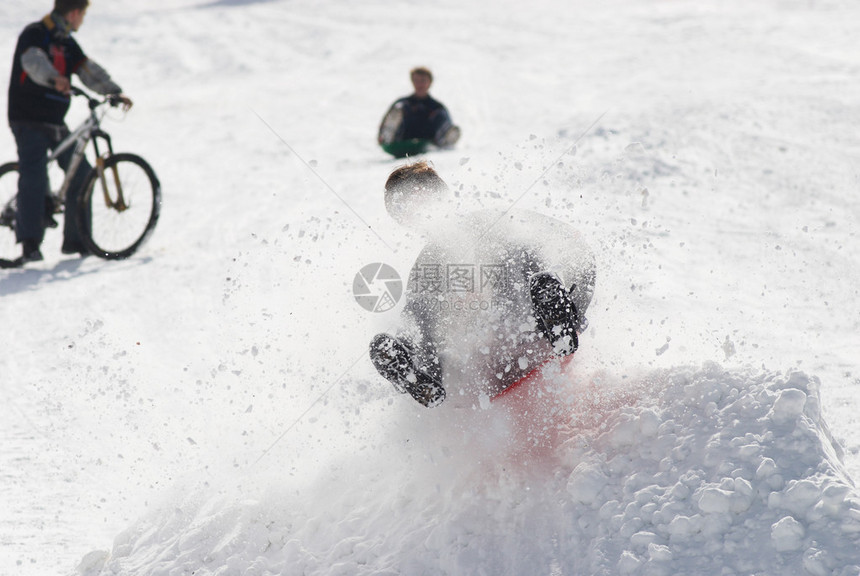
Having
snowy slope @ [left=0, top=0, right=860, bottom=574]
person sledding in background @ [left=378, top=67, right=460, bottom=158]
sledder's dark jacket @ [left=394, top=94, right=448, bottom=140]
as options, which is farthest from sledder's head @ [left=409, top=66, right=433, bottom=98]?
snowy slope @ [left=0, top=0, right=860, bottom=574]

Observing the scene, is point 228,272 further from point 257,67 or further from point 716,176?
point 257,67

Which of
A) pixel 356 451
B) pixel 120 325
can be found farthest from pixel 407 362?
pixel 120 325

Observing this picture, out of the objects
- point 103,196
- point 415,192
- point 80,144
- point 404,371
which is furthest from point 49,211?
point 404,371

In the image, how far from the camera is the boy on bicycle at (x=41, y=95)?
5.11 metres

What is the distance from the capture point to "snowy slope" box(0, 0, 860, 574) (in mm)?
2363

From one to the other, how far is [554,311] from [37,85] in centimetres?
412

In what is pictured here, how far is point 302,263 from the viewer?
191 inches

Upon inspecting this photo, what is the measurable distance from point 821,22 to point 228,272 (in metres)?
12.7

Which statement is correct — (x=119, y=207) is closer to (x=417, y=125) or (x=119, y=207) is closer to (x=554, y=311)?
(x=417, y=125)

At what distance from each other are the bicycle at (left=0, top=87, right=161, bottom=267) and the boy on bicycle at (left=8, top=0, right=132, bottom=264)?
11 cm

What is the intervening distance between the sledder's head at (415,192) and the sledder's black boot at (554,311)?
0.54 metres

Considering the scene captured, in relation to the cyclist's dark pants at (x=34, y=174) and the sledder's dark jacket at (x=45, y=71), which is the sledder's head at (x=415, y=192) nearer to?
the sledder's dark jacket at (x=45, y=71)

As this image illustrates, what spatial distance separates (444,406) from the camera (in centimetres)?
288

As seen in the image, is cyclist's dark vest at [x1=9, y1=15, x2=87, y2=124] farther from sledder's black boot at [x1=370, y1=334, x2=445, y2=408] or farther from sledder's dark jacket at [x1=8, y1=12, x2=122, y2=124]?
sledder's black boot at [x1=370, y1=334, x2=445, y2=408]
